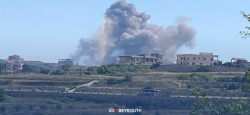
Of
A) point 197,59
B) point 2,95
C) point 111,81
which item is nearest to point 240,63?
point 197,59

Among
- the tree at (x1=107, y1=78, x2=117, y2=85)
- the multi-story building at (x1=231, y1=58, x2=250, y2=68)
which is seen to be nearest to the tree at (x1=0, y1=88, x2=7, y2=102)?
the tree at (x1=107, y1=78, x2=117, y2=85)

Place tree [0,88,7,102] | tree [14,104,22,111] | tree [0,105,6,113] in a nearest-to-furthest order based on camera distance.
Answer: tree [0,105,6,113], tree [14,104,22,111], tree [0,88,7,102]

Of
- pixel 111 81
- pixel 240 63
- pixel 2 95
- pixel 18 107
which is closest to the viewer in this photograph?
pixel 18 107

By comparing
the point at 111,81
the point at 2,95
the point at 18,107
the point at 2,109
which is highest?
the point at 111,81

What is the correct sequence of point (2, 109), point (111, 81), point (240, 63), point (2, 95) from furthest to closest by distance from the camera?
point (240, 63) → point (111, 81) → point (2, 95) → point (2, 109)

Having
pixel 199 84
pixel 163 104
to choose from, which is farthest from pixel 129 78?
Answer: pixel 163 104

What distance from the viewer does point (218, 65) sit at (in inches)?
4235

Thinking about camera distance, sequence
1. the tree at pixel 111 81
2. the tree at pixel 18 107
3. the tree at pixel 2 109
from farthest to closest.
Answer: the tree at pixel 111 81, the tree at pixel 18 107, the tree at pixel 2 109

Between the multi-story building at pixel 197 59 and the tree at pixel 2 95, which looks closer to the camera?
the tree at pixel 2 95

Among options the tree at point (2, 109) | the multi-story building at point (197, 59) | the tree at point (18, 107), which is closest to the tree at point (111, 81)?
the tree at point (18, 107)

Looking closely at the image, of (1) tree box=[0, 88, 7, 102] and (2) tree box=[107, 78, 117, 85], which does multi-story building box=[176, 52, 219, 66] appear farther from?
(1) tree box=[0, 88, 7, 102]

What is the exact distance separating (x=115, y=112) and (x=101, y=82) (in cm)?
1749

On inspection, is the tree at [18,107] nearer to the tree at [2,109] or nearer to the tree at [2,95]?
the tree at [2,109]

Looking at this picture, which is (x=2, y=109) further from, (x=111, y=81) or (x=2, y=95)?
(x=111, y=81)
